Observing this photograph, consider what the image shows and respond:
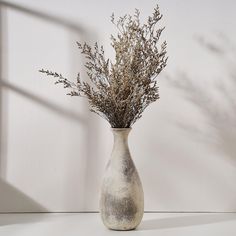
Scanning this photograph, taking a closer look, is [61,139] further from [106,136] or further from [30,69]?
[30,69]

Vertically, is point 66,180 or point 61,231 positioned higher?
point 66,180

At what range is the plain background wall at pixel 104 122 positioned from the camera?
5.03 feet

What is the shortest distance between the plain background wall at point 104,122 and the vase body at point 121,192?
27 centimetres

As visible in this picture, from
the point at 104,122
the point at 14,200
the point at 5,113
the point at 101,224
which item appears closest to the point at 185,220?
the point at 101,224

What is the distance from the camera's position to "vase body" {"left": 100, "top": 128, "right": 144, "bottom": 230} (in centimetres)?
125

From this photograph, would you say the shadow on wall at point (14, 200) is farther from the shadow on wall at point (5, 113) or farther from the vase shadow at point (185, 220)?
the vase shadow at point (185, 220)

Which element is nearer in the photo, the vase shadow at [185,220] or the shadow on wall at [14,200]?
the vase shadow at [185,220]

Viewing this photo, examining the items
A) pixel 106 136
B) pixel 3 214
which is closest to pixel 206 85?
pixel 106 136

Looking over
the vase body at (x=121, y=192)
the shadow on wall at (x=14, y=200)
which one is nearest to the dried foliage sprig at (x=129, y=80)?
the vase body at (x=121, y=192)

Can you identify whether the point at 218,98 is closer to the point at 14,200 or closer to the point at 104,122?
the point at 104,122

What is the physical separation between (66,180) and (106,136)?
198 mm

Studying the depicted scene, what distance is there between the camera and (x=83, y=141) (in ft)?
5.13

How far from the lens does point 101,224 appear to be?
137 cm

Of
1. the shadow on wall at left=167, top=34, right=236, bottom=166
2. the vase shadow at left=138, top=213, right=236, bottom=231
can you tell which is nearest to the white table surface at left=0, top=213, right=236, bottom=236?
the vase shadow at left=138, top=213, right=236, bottom=231
